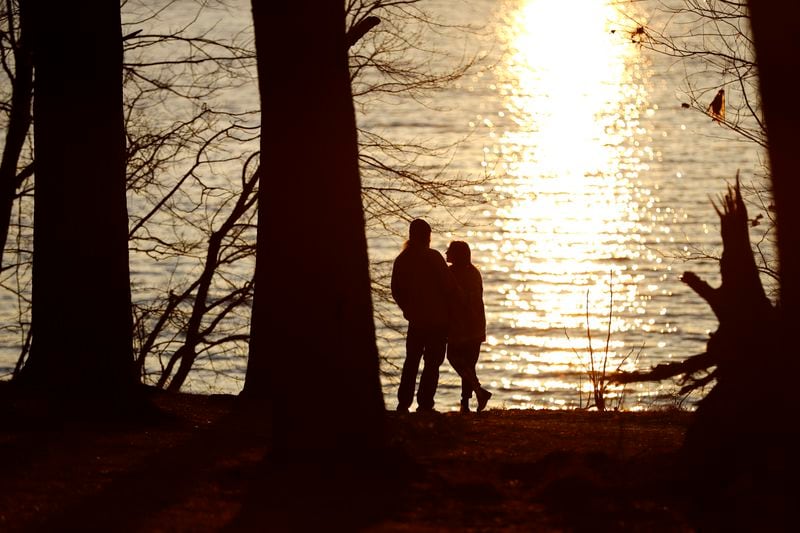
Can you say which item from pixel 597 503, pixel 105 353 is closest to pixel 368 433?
pixel 597 503

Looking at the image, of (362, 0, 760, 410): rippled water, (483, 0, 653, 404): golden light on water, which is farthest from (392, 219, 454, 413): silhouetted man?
(483, 0, 653, 404): golden light on water

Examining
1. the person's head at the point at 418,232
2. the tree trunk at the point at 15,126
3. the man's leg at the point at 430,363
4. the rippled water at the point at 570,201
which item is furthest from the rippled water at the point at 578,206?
the tree trunk at the point at 15,126

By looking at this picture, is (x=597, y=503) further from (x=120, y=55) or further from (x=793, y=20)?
(x=120, y=55)

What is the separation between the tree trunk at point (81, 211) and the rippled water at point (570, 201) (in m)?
2.65

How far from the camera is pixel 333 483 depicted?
7141 millimetres

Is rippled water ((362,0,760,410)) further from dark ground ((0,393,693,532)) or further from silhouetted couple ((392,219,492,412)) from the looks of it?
dark ground ((0,393,693,532))

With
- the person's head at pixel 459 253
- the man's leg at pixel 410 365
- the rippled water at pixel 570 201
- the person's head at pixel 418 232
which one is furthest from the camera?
the rippled water at pixel 570 201

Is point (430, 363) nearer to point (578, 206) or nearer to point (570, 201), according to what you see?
point (578, 206)

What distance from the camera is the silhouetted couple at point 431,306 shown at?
11.6 metres

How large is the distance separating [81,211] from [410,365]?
3.75 m

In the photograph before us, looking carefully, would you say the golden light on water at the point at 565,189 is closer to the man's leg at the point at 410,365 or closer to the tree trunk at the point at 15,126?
the man's leg at the point at 410,365

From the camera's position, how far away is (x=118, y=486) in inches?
282

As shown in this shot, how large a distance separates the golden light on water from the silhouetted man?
2518 millimetres

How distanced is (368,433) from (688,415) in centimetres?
525
